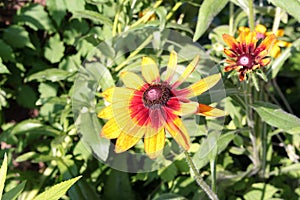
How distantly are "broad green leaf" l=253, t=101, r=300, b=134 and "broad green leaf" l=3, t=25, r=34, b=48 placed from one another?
732mm

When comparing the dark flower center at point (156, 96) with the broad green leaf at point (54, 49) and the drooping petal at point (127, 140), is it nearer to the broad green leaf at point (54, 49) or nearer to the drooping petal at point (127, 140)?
the drooping petal at point (127, 140)

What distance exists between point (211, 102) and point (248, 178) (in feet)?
1.37

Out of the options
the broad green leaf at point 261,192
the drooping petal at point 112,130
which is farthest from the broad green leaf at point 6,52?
the broad green leaf at point 261,192

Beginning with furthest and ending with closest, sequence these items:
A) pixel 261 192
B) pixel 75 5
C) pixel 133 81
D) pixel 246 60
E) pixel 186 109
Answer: pixel 75 5, pixel 261 192, pixel 133 81, pixel 246 60, pixel 186 109

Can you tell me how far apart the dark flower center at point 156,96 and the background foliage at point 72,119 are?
1.09 ft

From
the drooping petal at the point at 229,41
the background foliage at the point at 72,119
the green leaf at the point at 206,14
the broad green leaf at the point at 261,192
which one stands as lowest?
the broad green leaf at the point at 261,192

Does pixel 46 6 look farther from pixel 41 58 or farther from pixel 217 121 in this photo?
pixel 217 121

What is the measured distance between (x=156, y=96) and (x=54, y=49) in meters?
0.73

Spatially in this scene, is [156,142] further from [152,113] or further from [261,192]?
[261,192]

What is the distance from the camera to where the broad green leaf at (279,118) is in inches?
49.8

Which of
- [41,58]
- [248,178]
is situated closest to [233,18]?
[248,178]

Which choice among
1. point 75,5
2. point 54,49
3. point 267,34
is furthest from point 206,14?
point 54,49

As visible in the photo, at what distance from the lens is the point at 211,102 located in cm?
129

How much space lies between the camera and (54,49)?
1703mm
